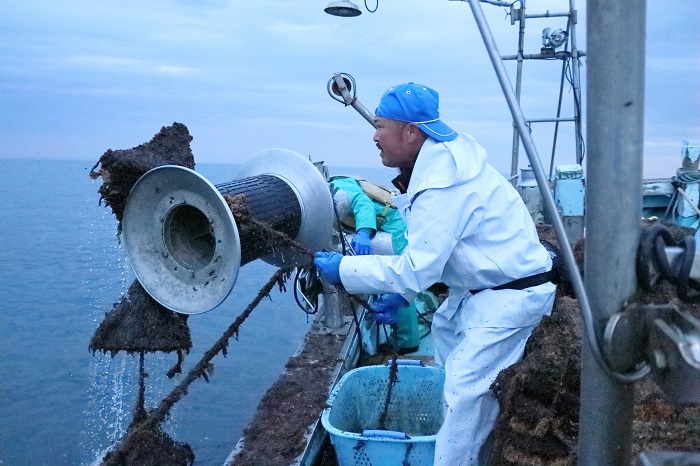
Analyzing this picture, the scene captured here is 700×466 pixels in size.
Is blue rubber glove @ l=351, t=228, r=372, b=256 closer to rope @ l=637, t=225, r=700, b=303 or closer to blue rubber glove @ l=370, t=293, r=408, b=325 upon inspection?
blue rubber glove @ l=370, t=293, r=408, b=325

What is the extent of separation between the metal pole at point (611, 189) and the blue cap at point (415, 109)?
1.77 meters

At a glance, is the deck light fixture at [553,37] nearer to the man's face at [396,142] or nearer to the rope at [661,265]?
the man's face at [396,142]

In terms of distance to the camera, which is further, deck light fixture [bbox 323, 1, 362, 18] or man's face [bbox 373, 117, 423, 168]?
deck light fixture [bbox 323, 1, 362, 18]

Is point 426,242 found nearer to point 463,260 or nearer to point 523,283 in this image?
point 463,260

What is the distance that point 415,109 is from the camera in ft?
10.0

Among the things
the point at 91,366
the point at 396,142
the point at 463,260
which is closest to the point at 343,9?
the point at 396,142

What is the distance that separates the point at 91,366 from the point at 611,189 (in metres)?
9.45

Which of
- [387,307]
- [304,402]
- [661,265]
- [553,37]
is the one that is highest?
[553,37]

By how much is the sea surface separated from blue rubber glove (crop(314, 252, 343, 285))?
0.95 meters

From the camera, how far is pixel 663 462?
1348 millimetres

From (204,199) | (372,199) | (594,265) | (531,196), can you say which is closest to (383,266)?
(204,199)

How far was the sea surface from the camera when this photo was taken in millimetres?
6960

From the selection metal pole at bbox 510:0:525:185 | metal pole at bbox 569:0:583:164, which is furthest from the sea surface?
metal pole at bbox 569:0:583:164

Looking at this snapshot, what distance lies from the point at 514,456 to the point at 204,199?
178cm
